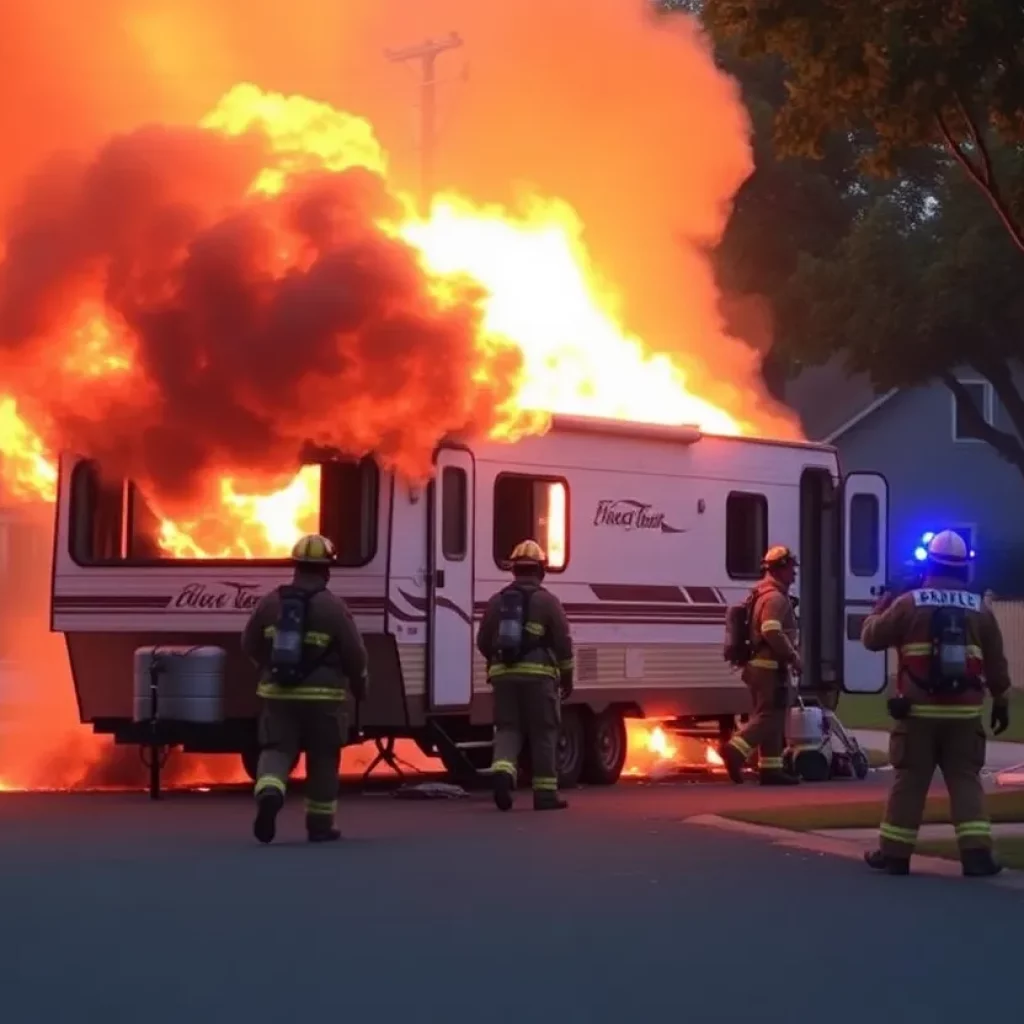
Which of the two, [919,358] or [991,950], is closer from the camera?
[991,950]

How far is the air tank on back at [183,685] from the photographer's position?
643 inches

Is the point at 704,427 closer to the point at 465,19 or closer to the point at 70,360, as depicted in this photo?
the point at 465,19

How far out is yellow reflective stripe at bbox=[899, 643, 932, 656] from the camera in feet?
40.3

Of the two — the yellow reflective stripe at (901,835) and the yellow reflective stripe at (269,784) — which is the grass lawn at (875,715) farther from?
the yellow reflective stripe at (901,835)

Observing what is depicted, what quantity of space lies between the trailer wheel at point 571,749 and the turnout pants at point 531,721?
77.0 inches

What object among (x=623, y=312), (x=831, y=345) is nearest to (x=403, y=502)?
(x=623, y=312)

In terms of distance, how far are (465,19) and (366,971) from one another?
13.0 m

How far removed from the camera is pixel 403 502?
16.5 m

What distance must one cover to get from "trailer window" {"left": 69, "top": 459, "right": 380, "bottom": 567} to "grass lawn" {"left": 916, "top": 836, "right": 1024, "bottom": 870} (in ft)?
15.5

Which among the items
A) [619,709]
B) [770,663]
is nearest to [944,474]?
[619,709]

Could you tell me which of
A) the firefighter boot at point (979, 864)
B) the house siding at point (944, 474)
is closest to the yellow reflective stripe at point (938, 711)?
the firefighter boot at point (979, 864)

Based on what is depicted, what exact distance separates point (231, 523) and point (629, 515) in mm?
3310

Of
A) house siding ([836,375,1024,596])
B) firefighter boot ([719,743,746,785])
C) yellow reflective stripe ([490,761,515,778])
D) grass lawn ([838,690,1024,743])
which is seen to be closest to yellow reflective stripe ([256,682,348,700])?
yellow reflective stripe ([490,761,515,778])

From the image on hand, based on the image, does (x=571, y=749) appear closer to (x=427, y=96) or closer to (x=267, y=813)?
(x=267, y=813)
